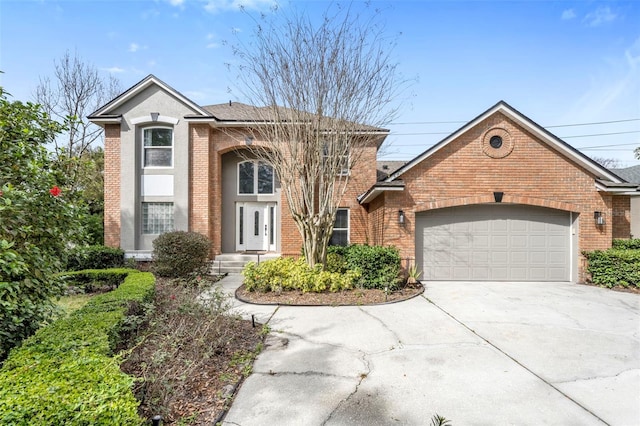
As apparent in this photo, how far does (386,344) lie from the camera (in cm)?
472

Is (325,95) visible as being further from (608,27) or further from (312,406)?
(608,27)

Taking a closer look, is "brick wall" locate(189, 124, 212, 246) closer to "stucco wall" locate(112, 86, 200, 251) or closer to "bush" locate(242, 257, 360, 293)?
"stucco wall" locate(112, 86, 200, 251)

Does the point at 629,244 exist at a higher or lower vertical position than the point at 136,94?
lower

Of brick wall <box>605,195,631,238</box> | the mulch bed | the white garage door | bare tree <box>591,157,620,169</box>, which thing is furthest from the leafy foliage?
bare tree <box>591,157,620,169</box>

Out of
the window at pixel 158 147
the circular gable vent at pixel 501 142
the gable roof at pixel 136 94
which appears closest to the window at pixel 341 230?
the circular gable vent at pixel 501 142

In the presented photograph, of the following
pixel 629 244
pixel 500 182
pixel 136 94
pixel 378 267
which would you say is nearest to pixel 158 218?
pixel 136 94

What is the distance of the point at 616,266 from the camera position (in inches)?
348

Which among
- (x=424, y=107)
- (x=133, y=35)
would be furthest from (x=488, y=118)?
(x=133, y=35)

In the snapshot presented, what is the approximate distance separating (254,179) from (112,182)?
227 inches

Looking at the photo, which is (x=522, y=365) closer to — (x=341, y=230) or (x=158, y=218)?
(x=341, y=230)

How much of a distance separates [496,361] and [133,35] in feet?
34.2

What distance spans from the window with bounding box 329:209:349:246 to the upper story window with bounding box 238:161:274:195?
345cm

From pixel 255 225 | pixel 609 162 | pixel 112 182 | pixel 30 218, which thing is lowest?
pixel 255 225

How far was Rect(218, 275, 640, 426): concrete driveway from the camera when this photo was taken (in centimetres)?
301
